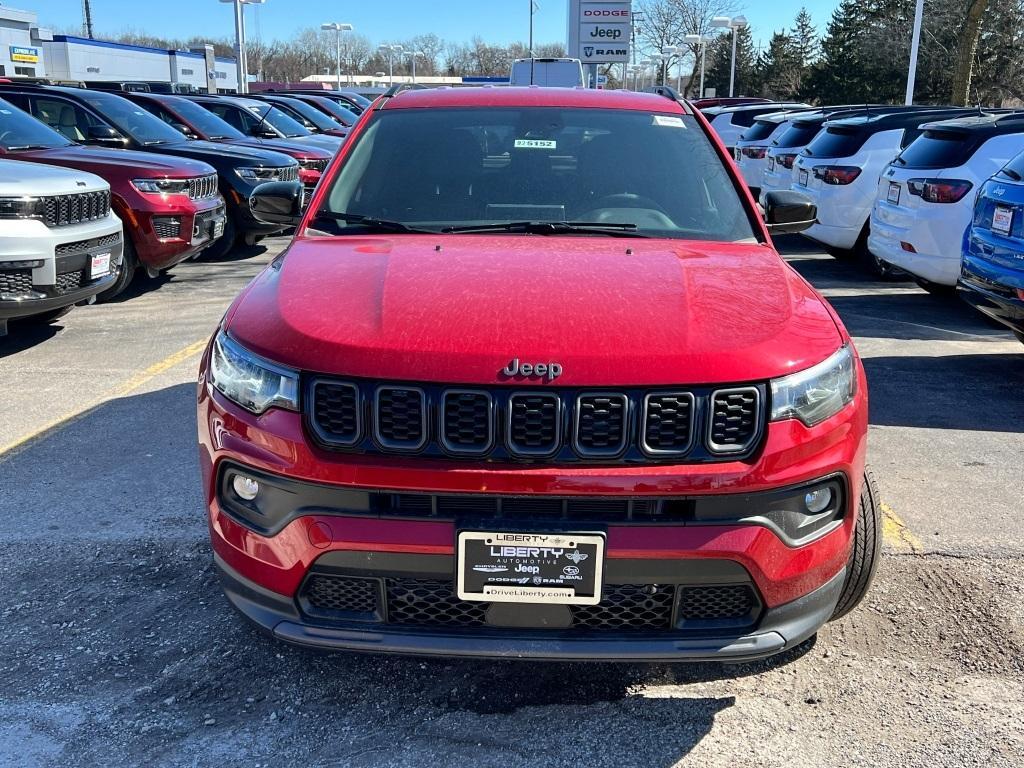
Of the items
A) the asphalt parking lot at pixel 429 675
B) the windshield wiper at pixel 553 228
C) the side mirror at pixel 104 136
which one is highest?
the side mirror at pixel 104 136

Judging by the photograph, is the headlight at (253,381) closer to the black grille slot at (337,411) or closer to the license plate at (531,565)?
the black grille slot at (337,411)

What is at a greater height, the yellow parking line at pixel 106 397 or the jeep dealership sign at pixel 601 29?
the jeep dealership sign at pixel 601 29

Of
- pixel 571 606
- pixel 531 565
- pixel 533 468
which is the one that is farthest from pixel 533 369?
pixel 571 606

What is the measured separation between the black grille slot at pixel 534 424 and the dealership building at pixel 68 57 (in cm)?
4416

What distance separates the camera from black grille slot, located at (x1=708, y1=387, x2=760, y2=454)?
241 centimetres

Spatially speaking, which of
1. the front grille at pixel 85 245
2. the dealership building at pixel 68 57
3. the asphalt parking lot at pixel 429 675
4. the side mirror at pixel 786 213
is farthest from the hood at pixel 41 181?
the dealership building at pixel 68 57

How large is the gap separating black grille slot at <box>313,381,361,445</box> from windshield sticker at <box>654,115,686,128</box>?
2212 mm

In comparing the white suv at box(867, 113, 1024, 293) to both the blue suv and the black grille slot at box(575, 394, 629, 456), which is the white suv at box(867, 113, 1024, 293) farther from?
the black grille slot at box(575, 394, 629, 456)

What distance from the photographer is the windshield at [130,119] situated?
10.2 metres

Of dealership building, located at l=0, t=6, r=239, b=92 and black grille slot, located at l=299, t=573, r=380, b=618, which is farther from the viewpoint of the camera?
dealership building, located at l=0, t=6, r=239, b=92

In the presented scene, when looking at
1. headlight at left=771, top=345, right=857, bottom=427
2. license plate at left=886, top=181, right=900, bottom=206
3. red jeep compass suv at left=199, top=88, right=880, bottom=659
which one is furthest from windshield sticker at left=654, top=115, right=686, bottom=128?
license plate at left=886, top=181, right=900, bottom=206

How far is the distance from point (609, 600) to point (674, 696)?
2.03 ft

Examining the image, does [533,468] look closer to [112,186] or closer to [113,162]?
[112,186]

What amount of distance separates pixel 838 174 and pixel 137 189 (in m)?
6.98
